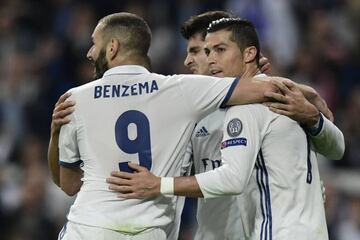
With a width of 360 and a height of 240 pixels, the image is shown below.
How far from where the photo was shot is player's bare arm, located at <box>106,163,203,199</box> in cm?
560

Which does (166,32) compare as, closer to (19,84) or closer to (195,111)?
(19,84)

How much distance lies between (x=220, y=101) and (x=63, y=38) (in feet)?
25.4

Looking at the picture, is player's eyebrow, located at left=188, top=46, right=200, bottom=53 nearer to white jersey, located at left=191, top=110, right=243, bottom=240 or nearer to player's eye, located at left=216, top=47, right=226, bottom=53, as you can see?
white jersey, located at left=191, top=110, right=243, bottom=240

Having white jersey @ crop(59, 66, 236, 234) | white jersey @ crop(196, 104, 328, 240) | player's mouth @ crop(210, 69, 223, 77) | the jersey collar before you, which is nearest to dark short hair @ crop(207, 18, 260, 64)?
player's mouth @ crop(210, 69, 223, 77)

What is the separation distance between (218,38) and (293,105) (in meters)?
0.60

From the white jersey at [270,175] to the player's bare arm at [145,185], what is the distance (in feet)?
0.22

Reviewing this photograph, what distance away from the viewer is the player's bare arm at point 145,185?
5.60 m

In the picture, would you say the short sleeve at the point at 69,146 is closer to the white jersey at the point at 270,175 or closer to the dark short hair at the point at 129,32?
the dark short hair at the point at 129,32

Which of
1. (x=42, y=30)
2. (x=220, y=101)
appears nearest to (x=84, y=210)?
(x=220, y=101)

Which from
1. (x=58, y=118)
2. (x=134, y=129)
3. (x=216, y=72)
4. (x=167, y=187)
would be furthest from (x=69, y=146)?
(x=216, y=72)

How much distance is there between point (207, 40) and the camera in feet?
19.7

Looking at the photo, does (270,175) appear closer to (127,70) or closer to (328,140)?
(328,140)

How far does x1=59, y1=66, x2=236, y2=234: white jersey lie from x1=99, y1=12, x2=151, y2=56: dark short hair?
0.13 m

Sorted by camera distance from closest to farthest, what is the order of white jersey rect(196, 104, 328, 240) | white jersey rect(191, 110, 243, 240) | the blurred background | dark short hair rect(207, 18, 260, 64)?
1. white jersey rect(196, 104, 328, 240)
2. dark short hair rect(207, 18, 260, 64)
3. white jersey rect(191, 110, 243, 240)
4. the blurred background
